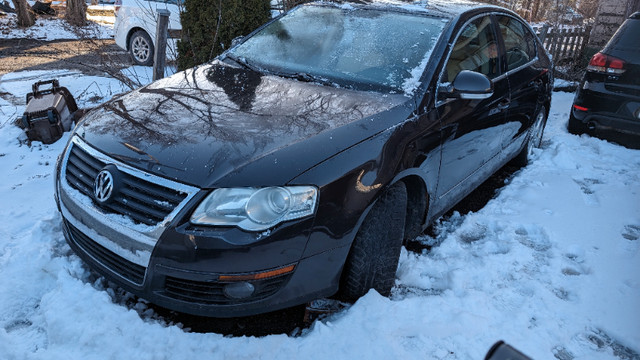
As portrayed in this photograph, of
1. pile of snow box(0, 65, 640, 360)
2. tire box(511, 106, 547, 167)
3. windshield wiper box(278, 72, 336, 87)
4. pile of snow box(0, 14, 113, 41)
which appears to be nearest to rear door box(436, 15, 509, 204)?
pile of snow box(0, 65, 640, 360)

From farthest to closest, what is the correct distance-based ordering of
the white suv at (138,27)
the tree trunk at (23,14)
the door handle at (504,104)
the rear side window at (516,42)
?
1. the tree trunk at (23,14)
2. the white suv at (138,27)
3. the rear side window at (516,42)
4. the door handle at (504,104)

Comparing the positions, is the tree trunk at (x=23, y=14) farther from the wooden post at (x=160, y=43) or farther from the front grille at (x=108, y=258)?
the front grille at (x=108, y=258)

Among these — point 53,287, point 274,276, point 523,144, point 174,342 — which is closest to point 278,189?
point 274,276

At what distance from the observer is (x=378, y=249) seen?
249 centimetres

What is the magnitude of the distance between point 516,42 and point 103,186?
12.0ft

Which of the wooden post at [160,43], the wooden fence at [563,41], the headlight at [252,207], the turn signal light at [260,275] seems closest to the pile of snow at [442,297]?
the turn signal light at [260,275]

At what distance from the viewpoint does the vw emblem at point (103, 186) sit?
215 cm

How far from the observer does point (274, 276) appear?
6.87 ft

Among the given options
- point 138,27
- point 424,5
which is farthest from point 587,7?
point 424,5

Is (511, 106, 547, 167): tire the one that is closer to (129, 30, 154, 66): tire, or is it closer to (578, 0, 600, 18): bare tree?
(129, 30, 154, 66): tire

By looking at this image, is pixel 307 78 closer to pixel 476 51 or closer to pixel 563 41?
pixel 476 51

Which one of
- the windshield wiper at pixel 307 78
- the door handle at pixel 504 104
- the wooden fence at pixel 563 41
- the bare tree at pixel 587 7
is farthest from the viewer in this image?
the bare tree at pixel 587 7

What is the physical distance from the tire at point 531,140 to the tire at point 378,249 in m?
2.78

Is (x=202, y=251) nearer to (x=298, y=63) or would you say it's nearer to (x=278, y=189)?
(x=278, y=189)
